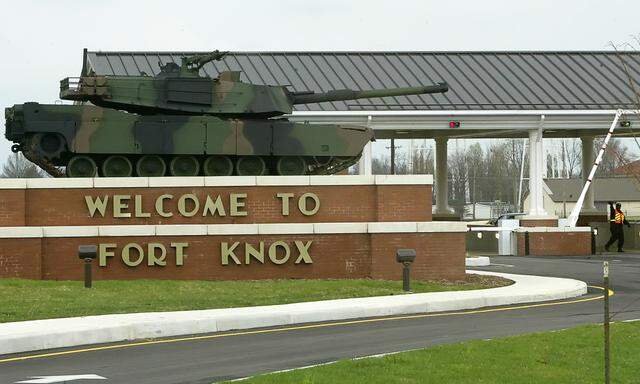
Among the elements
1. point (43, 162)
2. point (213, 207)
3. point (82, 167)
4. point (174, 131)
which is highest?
point (174, 131)

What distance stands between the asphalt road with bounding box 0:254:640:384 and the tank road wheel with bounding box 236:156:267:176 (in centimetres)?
759

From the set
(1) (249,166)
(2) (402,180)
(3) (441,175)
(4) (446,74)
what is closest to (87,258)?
(1) (249,166)

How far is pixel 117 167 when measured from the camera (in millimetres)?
23328

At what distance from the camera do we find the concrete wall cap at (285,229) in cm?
2255

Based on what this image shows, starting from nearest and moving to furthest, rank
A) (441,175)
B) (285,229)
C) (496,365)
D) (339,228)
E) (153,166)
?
1. (496,365)
2. (285,229)
3. (339,228)
4. (153,166)
5. (441,175)

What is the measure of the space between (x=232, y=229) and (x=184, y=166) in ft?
7.22

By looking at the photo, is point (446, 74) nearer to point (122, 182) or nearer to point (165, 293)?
point (122, 182)

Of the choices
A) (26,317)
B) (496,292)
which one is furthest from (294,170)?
(26,317)

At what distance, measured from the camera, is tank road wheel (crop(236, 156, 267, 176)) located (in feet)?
78.6

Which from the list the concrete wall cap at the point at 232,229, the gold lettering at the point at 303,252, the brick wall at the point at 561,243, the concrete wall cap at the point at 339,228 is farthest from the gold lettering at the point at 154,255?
the brick wall at the point at 561,243

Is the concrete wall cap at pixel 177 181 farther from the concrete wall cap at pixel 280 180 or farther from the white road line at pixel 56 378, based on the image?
the white road line at pixel 56 378

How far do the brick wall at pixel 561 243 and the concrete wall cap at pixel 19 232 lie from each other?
1857 centimetres

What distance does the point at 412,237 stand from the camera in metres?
22.8

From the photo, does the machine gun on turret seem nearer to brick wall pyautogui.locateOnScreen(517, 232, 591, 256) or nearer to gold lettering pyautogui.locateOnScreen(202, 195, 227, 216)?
gold lettering pyautogui.locateOnScreen(202, 195, 227, 216)
